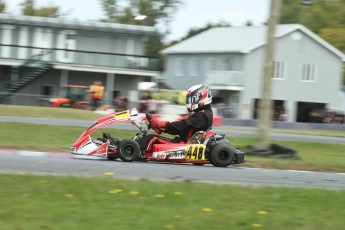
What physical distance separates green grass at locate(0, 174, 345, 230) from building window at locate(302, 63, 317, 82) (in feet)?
140

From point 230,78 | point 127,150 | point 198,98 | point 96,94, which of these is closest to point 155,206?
point 127,150

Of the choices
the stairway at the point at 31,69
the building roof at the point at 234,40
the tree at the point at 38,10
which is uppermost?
the tree at the point at 38,10

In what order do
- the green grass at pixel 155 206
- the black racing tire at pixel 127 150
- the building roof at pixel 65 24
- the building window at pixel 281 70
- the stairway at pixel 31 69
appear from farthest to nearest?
1. the building window at pixel 281 70
2. the building roof at pixel 65 24
3. the stairway at pixel 31 69
4. the black racing tire at pixel 127 150
5. the green grass at pixel 155 206

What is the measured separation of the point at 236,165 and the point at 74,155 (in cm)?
336

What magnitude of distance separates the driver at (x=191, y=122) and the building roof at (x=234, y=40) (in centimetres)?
3505

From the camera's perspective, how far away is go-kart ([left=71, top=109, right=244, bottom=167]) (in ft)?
40.3

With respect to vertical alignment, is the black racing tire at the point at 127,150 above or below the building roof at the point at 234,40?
below

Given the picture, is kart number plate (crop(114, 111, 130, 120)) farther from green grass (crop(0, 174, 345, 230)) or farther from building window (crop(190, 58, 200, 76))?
building window (crop(190, 58, 200, 76))

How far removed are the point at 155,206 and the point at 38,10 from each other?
75.7 m

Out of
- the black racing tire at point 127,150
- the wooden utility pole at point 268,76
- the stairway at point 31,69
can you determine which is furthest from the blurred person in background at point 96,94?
the black racing tire at point 127,150

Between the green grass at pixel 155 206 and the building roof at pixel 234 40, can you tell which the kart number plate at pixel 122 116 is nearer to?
the green grass at pixel 155 206

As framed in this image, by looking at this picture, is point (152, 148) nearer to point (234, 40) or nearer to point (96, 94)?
point (96, 94)

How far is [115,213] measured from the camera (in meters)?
7.05

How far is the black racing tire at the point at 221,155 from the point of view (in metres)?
12.5
